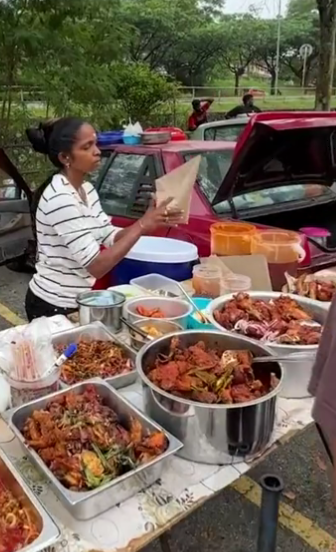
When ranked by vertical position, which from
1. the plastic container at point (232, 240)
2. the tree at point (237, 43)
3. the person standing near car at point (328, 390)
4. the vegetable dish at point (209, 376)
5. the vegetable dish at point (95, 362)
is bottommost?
the vegetable dish at point (95, 362)

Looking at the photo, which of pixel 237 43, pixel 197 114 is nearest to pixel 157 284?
pixel 197 114

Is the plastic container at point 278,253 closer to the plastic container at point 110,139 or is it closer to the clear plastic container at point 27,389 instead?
the clear plastic container at point 27,389

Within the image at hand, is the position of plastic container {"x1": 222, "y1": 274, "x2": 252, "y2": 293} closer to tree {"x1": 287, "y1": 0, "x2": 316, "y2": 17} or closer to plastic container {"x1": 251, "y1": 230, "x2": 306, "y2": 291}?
plastic container {"x1": 251, "y1": 230, "x2": 306, "y2": 291}

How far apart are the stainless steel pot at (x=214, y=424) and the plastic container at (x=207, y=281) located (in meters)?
0.87

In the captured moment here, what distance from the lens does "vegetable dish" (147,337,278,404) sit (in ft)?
4.21

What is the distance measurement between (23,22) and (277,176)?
12.4 ft

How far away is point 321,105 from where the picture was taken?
9.59m

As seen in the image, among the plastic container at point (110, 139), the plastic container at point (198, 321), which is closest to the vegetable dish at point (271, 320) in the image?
the plastic container at point (198, 321)

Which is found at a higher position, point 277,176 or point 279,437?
point 277,176

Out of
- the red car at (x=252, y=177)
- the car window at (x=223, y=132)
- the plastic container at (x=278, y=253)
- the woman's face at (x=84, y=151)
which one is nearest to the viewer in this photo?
the woman's face at (x=84, y=151)

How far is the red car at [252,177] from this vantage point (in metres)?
2.84

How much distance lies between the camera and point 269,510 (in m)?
1.36

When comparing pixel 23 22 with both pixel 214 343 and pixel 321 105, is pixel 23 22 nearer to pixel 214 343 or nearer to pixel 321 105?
pixel 214 343

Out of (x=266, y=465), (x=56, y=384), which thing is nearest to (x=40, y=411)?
(x=56, y=384)
